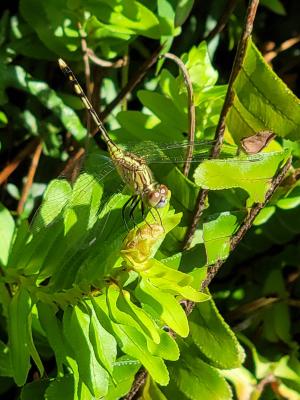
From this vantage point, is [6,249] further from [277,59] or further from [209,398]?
[277,59]

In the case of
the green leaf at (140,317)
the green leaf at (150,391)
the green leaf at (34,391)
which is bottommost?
the green leaf at (150,391)

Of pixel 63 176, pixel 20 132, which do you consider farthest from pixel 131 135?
pixel 20 132

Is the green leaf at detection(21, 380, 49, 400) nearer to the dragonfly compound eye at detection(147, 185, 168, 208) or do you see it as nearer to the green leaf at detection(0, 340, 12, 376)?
the green leaf at detection(0, 340, 12, 376)

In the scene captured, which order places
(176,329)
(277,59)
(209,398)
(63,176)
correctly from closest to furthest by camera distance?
(176,329)
(209,398)
(63,176)
(277,59)

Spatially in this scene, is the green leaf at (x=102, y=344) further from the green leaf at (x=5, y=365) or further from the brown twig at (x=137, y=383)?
the green leaf at (x=5, y=365)

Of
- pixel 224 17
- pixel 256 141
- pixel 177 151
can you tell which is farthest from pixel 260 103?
pixel 224 17

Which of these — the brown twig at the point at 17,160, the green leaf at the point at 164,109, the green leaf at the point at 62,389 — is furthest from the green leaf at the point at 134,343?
the brown twig at the point at 17,160
